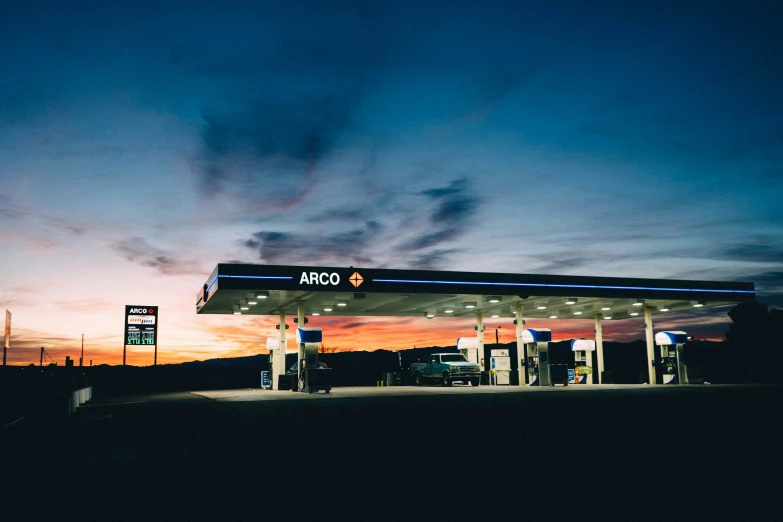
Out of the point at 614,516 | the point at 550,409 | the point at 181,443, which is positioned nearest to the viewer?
the point at 614,516

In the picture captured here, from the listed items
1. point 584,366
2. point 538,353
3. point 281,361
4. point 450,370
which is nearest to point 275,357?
point 281,361

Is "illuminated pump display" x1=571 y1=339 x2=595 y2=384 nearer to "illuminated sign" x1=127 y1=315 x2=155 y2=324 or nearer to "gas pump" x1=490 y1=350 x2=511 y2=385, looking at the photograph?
"gas pump" x1=490 y1=350 x2=511 y2=385

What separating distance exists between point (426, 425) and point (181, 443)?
4445mm

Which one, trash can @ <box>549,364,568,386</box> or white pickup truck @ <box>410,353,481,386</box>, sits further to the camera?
white pickup truck @ <box>410,353,481,386</box>

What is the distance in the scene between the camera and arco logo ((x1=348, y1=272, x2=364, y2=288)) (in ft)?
85.1

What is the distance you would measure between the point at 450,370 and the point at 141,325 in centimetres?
1840

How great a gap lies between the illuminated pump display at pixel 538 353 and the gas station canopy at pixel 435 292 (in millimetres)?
1715

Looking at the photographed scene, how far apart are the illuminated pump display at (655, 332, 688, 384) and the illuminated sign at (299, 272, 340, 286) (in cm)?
2021

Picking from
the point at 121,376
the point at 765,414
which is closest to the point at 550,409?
the point at 765,414

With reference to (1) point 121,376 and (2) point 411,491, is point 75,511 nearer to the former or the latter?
(2) point 411,491

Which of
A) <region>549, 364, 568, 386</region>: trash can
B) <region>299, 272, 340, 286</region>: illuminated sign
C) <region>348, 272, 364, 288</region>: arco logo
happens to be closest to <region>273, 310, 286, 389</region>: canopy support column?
<region>299, 272, 340, 286</region>: illuminated sign

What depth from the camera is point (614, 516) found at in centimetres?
500

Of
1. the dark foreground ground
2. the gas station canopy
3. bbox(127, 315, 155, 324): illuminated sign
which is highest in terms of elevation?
the gas station canopy

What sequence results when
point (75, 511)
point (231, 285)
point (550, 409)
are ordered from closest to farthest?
1. point (75, 511)
2. point (550, 409)
3. point (231, 285)
